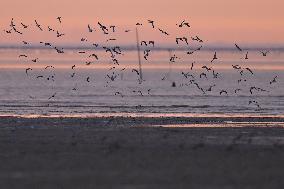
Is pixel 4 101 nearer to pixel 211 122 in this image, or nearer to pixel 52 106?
pixel 52 106

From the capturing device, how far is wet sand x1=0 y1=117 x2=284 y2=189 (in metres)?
22.4

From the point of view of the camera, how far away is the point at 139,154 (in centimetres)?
2775

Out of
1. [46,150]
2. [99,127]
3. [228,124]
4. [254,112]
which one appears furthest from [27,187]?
[254,112]

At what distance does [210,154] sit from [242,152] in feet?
3.74

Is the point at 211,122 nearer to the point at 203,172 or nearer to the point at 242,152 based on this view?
the point at 242,152

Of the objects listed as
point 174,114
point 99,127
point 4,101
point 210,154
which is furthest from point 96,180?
point 4,101

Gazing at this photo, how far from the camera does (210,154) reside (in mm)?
27891

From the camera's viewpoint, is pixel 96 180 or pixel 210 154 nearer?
pixel 96 180

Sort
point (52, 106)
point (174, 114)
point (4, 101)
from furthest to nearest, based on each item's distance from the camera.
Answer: point (4, 101), point (52, 106), point (174, 114)

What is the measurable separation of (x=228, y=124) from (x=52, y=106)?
16.7 metres

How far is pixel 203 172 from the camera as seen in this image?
2388 centimetres

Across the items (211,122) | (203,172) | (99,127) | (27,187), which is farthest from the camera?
(211,122)

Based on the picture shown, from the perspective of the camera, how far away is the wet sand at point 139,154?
73.4 ft

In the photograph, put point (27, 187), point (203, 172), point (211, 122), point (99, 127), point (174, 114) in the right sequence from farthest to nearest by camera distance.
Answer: point (174, 114) < point (211, 122) < point (99, 127) < point (203, 172) < point (27, 187)
